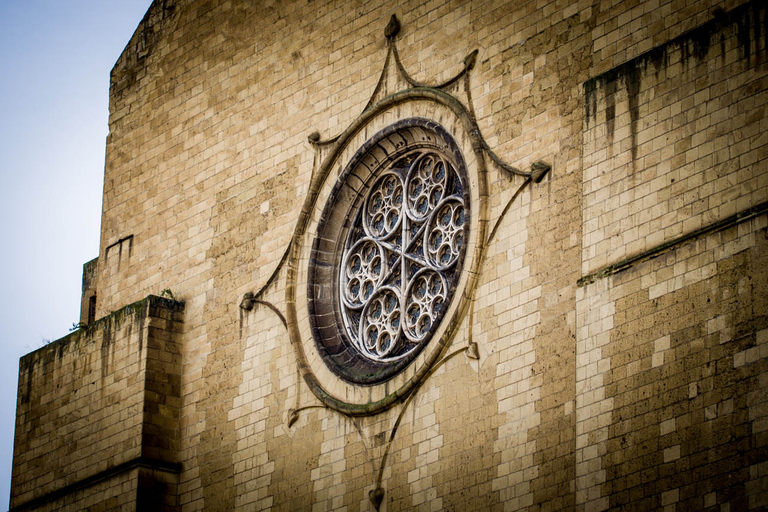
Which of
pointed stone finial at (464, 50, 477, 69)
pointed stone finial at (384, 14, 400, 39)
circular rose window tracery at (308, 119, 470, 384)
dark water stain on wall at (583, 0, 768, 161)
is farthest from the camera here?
pointed stone finial at (384, 14, 400, 39)

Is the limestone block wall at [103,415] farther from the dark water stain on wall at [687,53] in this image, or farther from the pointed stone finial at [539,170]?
the dark water stain on wall at [687,53]

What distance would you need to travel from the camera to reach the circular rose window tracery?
19.7m

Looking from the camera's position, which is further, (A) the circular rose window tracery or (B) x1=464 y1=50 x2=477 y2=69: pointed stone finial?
(B) x1=464 y1=50 x2=477 y2=69: pointed stone finial

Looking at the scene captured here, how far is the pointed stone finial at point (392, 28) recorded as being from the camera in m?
21.1

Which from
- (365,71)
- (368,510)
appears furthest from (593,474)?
(365,71)

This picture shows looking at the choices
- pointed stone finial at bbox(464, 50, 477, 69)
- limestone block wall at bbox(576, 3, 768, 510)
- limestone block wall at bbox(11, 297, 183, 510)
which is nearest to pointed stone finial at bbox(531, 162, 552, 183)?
limestone block wall at bbox(576, 3, 768, 510)

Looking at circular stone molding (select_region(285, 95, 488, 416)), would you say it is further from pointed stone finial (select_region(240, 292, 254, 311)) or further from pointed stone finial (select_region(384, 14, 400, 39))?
pointed stone finial (select_region(384, 14, 400, 39))

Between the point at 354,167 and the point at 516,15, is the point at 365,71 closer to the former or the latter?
the point at 354,167

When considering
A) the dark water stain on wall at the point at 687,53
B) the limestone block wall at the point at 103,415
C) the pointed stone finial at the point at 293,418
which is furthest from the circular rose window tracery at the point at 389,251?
the limestone block wall at the point at 103,415

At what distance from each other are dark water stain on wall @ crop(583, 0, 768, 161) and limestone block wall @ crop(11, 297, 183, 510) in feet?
24.3

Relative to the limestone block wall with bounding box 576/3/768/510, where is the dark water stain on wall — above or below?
above

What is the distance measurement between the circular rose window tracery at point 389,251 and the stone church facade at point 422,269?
4 centimetres

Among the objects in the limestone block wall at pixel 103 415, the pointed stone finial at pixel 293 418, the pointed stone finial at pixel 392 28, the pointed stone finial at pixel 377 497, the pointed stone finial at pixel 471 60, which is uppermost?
the pointed stone finial at pixel 392 28

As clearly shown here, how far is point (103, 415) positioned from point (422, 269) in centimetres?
528
